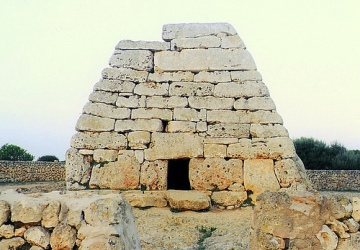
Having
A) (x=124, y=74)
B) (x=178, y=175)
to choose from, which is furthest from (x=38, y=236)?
(x=178, y=175)

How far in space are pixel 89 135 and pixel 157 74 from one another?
5.79ft

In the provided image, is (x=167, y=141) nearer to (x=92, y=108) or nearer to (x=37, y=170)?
(x=92, y=108)

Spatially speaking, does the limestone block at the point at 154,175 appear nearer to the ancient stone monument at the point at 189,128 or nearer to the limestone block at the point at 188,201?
the ancient stone monument at the point at 189,128

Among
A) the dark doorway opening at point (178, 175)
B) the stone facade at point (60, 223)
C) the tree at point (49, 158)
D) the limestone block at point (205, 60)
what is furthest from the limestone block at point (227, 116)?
the tree at point (49, 158)

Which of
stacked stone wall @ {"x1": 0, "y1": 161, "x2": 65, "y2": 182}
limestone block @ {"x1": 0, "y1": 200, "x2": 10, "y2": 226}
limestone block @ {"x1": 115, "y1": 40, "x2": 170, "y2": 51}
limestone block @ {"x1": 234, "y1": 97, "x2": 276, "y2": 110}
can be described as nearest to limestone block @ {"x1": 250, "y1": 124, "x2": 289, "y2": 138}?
limestone block @ {"x1": 234, "y1": 97, "x2": 276, "y2": 110}

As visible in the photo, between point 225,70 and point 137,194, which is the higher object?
point 225,70

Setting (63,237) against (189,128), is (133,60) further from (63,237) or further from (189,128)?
(63,237)

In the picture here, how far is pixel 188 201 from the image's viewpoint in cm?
748

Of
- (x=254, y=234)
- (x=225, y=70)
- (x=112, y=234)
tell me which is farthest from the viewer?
(x=225, y=70)

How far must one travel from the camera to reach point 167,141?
26.5 ft

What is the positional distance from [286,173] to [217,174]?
1.25 metres

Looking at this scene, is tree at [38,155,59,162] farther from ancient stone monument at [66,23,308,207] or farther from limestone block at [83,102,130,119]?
ancient stone monument at [66,23,308,207]

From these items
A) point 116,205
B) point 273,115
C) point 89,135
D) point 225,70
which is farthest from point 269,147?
point 116,205

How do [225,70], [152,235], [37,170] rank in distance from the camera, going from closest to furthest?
[152,235], [225,70], [37,170]
